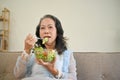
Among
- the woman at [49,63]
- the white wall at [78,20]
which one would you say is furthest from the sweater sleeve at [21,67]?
the white wall at [78,20]

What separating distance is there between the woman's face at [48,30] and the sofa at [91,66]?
231mm

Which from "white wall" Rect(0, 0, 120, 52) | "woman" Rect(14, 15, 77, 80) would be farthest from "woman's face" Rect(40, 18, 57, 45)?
"white wall" Rect(0, 0, 120, 52)

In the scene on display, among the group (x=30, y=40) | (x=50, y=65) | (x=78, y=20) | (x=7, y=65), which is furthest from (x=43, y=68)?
(x=78, y=20)

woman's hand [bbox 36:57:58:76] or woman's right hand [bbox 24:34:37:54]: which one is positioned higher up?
woman's right hand [bbox 24:34:37:54]

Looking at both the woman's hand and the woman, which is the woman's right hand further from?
the woman's hand

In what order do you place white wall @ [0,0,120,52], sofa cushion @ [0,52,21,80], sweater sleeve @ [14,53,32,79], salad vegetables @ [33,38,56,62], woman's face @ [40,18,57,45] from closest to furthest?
salad vegetables @ [33,38,56,62]
sweater sleeve @ [14,53,32,79]
woman's face @ [40,18,57,45]
sofa cushion @ [0,52,21,80]
white wall @ [0,0,120,52]

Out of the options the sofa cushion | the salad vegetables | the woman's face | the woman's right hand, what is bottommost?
the sofa cushion

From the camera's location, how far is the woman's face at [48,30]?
1.39m

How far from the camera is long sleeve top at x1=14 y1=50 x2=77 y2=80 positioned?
1.29 m

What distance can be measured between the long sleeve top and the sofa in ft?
0.42

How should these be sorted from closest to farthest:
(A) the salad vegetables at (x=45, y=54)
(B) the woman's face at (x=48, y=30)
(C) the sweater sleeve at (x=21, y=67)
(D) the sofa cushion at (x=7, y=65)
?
(A) the salad vegetables at (x=45, y=54) < (C) the sweater sleeve at (x=21, y=67) < (B) the woman's face at (x=48, y=30) < (D) the sofa cushion at (x=7, y=65)

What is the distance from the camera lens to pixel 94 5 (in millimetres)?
3777

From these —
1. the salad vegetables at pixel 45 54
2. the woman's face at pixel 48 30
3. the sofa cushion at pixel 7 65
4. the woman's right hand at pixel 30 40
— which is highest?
the woman's face at pixel 48 30

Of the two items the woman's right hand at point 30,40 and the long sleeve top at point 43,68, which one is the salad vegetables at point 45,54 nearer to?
the woman's right hand at point 30,40
